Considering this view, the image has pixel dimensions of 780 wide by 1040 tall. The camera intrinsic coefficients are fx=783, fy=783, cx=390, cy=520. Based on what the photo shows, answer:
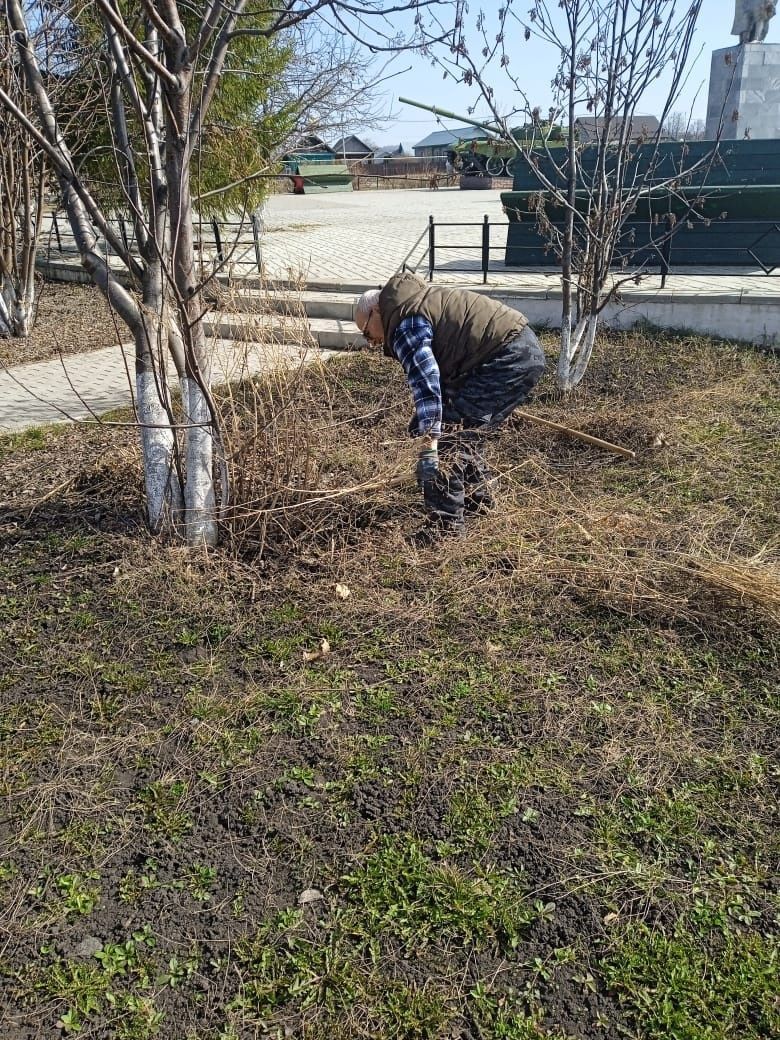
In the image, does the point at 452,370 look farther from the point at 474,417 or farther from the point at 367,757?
the point at 367,757

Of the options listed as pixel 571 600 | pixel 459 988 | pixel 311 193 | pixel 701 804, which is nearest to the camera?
pixel 459 988

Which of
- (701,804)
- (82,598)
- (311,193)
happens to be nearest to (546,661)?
(701,804)

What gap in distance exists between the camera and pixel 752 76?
11.1 m

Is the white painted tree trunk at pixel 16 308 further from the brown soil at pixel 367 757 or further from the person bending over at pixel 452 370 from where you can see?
the person bending over at pixel 452 370

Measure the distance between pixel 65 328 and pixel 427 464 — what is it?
7.63 m

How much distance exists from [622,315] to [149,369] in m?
5.91

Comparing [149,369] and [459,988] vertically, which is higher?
[149,369]

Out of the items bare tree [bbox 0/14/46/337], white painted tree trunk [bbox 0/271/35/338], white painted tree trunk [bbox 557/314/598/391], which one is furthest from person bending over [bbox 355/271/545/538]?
white painted tree trunk [bbox 0/271/35/338]

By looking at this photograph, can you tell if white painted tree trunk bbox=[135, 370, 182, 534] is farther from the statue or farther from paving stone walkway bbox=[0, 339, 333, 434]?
the statue

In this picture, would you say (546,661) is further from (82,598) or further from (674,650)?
(82,598)

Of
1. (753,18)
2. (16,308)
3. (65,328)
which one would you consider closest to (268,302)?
(16,308)

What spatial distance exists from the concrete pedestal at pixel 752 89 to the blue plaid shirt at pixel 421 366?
9.42 meters

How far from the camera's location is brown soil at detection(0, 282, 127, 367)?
28.7 feet

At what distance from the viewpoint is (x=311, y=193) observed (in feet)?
112
